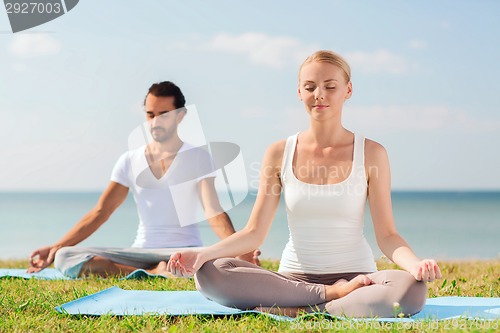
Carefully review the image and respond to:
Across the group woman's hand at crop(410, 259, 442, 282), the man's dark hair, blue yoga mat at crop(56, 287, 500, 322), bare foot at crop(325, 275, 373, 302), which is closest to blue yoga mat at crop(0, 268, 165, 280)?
blue yoga mat at crop(56, 287, 500, 322)

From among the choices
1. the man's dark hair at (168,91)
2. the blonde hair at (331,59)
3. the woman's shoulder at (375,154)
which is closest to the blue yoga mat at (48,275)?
the man's dark hair at (168,91)

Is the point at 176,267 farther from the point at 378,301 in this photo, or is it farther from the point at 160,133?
the point at 160,133

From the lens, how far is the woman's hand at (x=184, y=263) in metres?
3.69

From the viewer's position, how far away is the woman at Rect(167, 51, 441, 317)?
3822 millimetres

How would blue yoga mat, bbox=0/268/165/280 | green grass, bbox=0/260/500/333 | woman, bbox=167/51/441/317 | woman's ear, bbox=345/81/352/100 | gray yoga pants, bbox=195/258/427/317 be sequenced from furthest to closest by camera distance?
blue yoga mat, bbox=0/268/165/280 < woman's ear, bbox=345/81/352/100 < woman, bbox=167/51/441/317 < gray yoga pants, bbox=195/258/427/317 < green grass, bbox=0/260/500/333

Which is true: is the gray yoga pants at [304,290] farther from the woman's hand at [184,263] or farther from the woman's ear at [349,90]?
the woman's ear at [349,90]

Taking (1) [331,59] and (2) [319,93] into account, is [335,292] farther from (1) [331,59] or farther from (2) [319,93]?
(1) [331,59]

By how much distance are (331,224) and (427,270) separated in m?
0.67

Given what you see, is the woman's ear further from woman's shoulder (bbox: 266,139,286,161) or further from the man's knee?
the man's knee

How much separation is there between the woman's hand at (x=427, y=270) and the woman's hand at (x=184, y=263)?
3.73 ft

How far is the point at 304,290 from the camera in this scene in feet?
12.6

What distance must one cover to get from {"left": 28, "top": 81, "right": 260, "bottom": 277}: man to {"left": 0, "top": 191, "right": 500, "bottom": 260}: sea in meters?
2.51

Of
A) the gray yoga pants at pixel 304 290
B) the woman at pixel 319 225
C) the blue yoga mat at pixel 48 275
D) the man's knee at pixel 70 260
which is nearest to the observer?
the gray yoga pants at pixel 304 290

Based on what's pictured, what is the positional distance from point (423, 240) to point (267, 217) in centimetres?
2447
